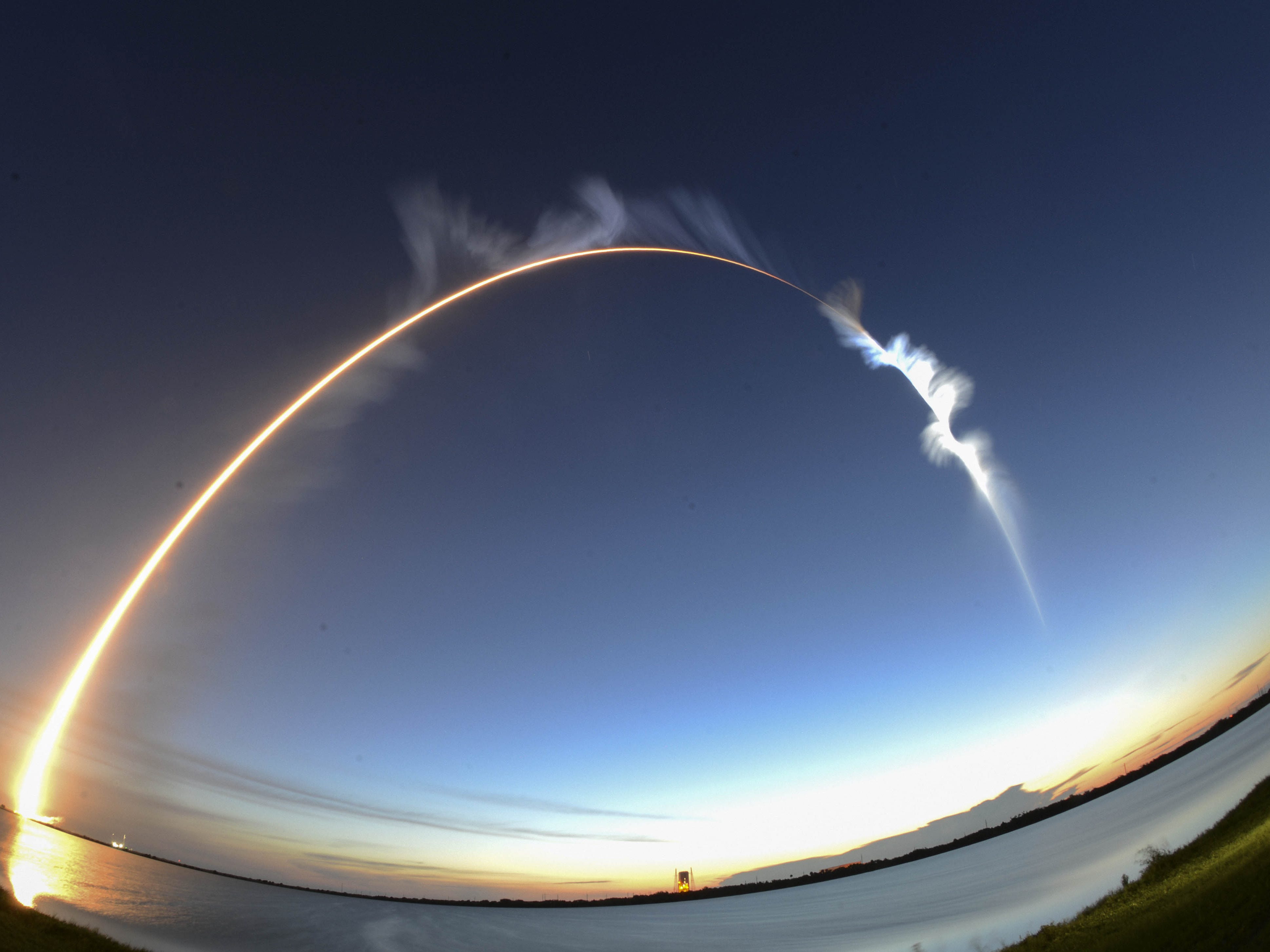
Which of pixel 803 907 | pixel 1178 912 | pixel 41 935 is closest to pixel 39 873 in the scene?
pixel 41 935

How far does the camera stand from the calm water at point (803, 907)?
5566cm

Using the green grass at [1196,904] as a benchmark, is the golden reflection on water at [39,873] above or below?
above

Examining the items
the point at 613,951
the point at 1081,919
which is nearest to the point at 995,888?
the point at 613,951

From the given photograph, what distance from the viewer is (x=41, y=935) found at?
28.4 metres

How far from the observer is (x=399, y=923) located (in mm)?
130375

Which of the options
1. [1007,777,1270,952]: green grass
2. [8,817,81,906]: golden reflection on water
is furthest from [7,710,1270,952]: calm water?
[1007,777,1270,952]: green grass

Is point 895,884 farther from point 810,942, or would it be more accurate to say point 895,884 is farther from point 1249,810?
point 1249,810

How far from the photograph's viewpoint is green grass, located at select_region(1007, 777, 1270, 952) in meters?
15.4

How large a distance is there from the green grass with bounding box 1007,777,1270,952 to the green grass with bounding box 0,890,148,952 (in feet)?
134

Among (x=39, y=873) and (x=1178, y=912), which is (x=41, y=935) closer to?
(x=1178, y=912)

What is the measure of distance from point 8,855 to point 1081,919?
150154 mm

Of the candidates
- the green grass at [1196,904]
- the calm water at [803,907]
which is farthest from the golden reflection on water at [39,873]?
the green grass at [1196,904]

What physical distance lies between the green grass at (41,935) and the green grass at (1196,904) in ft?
134

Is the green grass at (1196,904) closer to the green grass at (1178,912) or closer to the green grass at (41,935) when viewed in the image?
the green grass at (1178,912)
